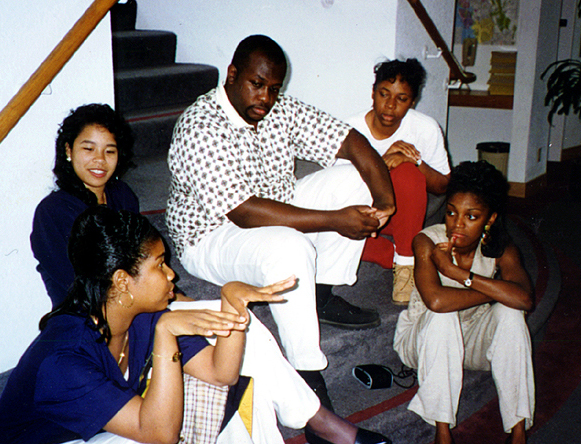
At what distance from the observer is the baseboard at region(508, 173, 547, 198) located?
16.6 ft

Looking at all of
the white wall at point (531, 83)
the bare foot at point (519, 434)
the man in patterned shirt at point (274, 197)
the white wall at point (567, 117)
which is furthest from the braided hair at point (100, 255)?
the white wall at point (567, 117)

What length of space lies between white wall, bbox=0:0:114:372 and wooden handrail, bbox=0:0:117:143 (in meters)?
0.03

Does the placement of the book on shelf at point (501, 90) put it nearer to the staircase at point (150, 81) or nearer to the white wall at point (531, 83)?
the white wall at point (531, 83)

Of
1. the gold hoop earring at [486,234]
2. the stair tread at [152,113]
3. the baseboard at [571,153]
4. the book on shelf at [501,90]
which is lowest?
the baseboard at [571,153]

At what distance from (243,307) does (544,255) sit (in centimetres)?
297

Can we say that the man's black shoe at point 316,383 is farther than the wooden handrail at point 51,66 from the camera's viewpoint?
Yes

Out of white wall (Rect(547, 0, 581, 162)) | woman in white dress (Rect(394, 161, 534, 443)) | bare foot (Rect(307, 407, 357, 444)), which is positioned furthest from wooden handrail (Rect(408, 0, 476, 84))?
white wall (Rect(547, 0, 581, 162))

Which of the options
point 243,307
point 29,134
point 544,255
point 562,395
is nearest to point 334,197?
point 243,307

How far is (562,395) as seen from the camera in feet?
8.12

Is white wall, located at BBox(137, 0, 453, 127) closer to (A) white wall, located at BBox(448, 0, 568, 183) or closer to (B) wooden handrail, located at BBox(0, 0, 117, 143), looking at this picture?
(A) white wall, located at BBox(448, 0, 568, 183)

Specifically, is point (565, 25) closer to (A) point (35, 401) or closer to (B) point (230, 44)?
(B) point (230, 44)

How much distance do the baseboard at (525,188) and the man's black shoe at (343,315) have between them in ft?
10.7

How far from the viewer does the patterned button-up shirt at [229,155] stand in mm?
2000

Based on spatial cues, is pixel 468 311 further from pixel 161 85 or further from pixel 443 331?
pixel 161 85
